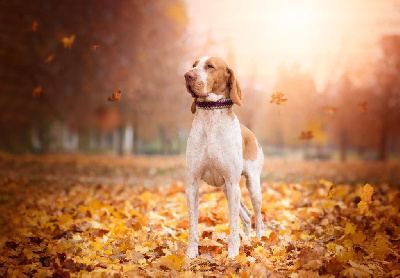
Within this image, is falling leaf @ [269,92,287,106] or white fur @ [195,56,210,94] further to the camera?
falling leaf @ [269,92,287,106]

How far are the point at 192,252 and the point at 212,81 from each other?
169 centimetres

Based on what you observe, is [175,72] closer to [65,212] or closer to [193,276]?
[65,212]

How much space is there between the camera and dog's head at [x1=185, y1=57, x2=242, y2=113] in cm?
351

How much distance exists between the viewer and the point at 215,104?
3785mm

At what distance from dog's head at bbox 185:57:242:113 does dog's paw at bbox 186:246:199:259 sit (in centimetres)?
149

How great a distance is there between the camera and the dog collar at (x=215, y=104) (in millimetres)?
3783

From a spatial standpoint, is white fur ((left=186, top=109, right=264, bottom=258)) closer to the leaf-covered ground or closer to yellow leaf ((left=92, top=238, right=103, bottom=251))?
the leaf-covered ground

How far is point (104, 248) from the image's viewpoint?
14.6 feet

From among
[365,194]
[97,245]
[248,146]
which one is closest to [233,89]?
[248,146]

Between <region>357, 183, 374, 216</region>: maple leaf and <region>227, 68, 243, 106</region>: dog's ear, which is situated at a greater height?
<region>227, 68, 243, 106</region>: dog's ear

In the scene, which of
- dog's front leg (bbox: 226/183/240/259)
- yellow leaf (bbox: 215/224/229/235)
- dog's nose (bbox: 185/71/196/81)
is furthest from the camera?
yellow leaf (bbox: 215/224/229/235)

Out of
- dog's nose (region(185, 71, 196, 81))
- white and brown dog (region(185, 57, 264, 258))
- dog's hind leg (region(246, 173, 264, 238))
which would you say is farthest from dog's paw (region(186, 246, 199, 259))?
dog's nose (region(185, 71, 196, 81))

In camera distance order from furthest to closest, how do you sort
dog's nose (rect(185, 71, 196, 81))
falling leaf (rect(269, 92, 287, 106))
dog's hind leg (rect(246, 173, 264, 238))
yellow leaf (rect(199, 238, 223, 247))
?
1. falling leaf (rect(269, 92, 287, 106))
2. dog's hind leg (rect(246, 173, 264, 238))
3. yellow leaf (rect(199, 238, 223, 247))
4. dog's nose (rect(185, 71, 196, 81))

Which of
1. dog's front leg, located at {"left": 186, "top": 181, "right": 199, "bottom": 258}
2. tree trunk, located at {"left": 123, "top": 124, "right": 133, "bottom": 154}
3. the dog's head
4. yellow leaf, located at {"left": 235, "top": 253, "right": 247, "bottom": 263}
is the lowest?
tree trunk, located at {"left": 123, "top": 124, "right": 133, "bottom": 154}
